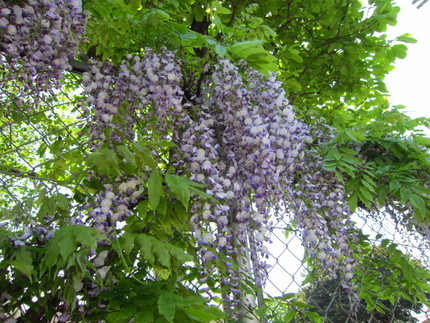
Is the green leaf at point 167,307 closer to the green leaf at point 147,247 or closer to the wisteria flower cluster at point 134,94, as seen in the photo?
the green leaf at point 147,247

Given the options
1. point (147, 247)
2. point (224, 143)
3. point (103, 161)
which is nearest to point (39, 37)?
point (103, 161)

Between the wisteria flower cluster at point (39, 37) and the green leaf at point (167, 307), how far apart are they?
1.04m

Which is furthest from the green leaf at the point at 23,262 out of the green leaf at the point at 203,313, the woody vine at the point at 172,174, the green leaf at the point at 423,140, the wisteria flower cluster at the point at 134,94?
the green leaf at the point at 423,140

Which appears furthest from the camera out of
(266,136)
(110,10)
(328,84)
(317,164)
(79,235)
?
(328,84)

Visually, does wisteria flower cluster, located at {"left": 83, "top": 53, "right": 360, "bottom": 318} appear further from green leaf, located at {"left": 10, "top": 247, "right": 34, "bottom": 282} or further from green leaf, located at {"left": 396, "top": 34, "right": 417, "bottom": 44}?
green leaf, located at {"left": 396, "top": 34, "right": 417, "bottom": 44}

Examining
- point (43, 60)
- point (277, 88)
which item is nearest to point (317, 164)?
point (277, 88)

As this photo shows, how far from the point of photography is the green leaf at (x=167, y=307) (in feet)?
2.71

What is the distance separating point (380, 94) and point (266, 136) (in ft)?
5.54

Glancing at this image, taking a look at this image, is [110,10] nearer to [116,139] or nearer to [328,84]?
[116,139]

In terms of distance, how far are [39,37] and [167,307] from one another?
3.71 ft

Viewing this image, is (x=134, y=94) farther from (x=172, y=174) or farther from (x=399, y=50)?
(x=399, y=50)

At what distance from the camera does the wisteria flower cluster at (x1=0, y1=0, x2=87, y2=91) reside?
1.32 m

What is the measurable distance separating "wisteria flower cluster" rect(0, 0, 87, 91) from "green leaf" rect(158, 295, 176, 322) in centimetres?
104

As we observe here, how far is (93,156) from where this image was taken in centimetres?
101
